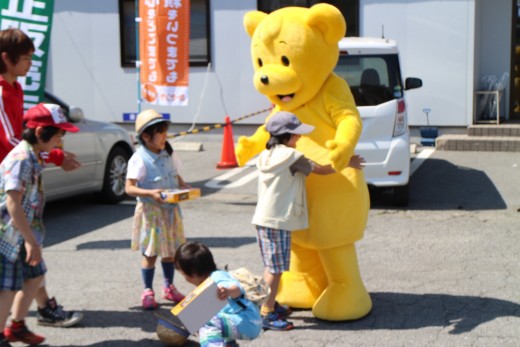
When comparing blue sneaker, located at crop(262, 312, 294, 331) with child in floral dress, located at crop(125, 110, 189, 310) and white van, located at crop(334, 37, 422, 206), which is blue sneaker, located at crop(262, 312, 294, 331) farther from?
white van, located at crop(334, 37, 422, 206)

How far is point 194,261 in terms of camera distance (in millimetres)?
4148

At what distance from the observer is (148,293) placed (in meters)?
5.88

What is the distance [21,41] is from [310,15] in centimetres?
201

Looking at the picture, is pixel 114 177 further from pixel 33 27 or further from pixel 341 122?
pixel 341 122

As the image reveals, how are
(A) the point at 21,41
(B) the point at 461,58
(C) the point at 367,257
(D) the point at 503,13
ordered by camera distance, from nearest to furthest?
1. (A) the point at 21,41
2. (C) the point at 367,257
3. (B) the point at 461,58
4. (D) the point at 503,13

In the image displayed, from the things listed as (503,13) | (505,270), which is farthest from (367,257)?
(503,13)

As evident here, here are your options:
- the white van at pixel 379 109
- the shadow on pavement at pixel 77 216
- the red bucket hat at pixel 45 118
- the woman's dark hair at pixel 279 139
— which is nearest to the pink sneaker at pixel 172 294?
the woman's dark hair at pixel 279 139

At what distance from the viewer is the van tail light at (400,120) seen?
30.2ft

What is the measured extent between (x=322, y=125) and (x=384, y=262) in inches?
77.4

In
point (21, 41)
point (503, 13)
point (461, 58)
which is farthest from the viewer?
point (503, 13)

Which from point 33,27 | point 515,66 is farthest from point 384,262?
point 515,66

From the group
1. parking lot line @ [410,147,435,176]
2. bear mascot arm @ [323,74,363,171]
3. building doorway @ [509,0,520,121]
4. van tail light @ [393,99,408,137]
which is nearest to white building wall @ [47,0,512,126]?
building doorway @ [509,0,520,121]

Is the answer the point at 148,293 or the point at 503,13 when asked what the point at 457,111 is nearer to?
the point at 503,13

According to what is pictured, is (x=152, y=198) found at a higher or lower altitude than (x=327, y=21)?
lower
